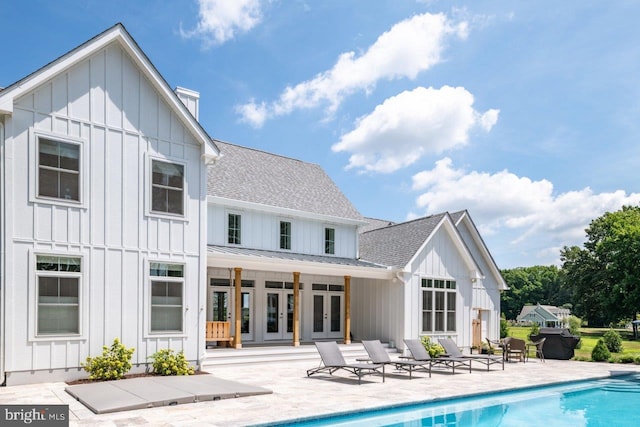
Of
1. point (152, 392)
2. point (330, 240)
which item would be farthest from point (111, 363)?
point (330, 240)

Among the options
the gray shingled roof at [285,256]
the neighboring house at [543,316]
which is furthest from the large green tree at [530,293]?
the gray shingled roof at [285,256]

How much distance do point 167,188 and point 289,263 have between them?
534cm

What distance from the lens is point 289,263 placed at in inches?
698

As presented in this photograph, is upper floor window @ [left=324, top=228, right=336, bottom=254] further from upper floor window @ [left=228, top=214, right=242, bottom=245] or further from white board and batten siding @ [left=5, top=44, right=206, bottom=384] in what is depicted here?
white board and batten siding @ [left=5, top=44, right=206, bottom=384]

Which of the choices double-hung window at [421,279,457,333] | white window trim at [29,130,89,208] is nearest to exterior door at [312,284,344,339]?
double-hung window at [421,279,457,333]

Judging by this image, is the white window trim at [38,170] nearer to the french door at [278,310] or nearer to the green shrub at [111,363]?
the green shrub at [111,363]

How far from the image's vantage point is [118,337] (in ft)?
41.7

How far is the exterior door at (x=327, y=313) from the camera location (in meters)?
21.8

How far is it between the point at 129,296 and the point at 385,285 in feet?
35.4

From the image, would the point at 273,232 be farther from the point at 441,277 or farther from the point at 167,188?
the point at 441,277

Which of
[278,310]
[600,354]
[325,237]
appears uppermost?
[325,237]

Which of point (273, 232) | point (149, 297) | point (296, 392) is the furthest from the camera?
point (273, 232)

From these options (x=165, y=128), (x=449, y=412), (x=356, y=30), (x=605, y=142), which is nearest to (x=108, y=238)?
(x=165, y=128)

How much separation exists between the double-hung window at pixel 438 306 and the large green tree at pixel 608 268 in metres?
27.2
